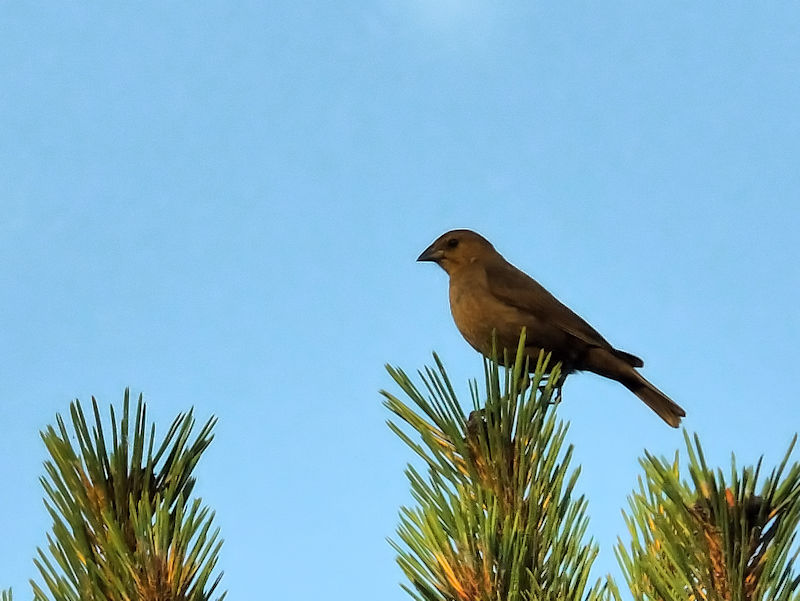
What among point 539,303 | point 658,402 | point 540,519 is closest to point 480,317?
point 539,303

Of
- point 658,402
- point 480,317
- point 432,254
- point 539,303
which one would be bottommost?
point 658,402

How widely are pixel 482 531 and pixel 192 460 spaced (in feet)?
1.92

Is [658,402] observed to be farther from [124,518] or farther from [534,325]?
[124,518]

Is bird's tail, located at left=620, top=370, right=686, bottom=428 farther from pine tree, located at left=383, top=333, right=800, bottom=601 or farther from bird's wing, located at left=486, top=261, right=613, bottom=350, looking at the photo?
pine tree, located at left=383, top=333, right=800, bottom=601

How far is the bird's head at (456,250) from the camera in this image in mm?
6672

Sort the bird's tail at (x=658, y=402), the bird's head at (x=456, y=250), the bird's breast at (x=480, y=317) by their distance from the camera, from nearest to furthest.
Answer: the bird's breast at (x=480, y=317), the bird's tail at (x=658, y=402), the bird's head at (x=456, y=250)

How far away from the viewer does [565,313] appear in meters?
6.16

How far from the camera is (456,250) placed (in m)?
6.76

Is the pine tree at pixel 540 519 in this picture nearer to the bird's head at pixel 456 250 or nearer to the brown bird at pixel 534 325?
the brown bird at pixel 534 325

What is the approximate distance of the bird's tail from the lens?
5875 mm

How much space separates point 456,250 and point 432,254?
170 millimetres

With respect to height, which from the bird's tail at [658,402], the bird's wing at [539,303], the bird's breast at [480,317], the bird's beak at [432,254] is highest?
the bird's beak at [432,254]

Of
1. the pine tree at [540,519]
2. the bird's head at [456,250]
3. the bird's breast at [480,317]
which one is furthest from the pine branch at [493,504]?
the bird's head at [456,250]

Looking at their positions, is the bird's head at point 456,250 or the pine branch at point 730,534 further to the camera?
the bird's head at point 456,250
